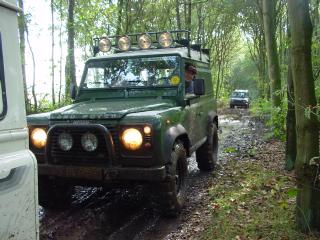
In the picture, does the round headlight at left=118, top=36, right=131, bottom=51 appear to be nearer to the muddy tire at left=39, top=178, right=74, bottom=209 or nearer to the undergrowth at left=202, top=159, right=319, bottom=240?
the muddy tire at left=39, top=178, right=74, bottom=209

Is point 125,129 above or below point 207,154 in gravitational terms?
above

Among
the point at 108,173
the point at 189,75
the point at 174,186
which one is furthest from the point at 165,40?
the point at 108,173

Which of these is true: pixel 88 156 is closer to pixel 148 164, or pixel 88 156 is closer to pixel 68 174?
pixel 68 174

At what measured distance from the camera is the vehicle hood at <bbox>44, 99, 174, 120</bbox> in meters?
4.90

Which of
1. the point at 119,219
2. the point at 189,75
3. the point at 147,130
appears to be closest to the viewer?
the point at 147,130

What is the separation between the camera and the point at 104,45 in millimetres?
6777

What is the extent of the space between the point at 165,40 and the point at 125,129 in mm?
2569

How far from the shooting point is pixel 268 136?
11.4 m

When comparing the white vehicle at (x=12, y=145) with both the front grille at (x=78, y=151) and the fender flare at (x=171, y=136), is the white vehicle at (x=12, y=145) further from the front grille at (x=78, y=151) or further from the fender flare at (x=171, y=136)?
the fender flare at (x=171, y=136)

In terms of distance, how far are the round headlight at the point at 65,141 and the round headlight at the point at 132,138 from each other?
27.3 inches

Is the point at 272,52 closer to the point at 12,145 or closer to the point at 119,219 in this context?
the point at 119,219

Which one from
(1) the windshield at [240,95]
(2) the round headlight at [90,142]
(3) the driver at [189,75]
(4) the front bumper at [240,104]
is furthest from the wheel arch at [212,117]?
(1) the windshield at [240,95]

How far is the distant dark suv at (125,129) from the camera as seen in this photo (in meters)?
4.74

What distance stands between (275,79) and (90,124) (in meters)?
7.98
